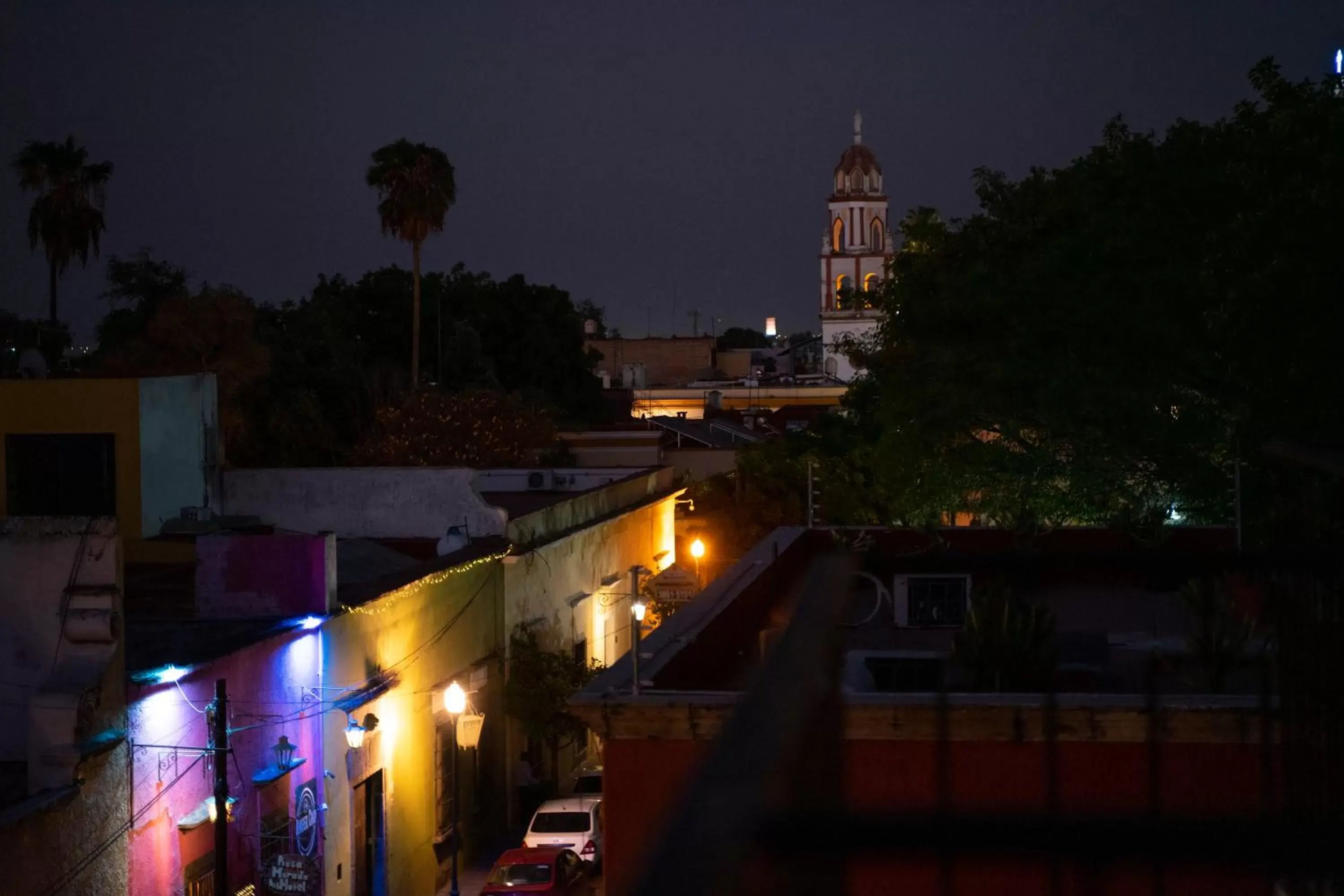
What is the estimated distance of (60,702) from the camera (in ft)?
39.5

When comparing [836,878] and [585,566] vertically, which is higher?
[836,878]

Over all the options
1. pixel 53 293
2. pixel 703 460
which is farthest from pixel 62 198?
pixel 703 460

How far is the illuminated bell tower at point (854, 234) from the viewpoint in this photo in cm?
10988

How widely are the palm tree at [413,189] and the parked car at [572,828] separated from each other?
27302 millimetres

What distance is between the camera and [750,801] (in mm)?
1584

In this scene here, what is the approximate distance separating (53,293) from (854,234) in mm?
70436

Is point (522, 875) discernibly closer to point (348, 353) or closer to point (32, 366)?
point (32, 366)

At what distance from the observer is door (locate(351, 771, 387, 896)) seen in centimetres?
1839

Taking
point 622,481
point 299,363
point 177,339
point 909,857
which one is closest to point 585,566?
point 622,481

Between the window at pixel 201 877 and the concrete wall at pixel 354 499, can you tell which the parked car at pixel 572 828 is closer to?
the concrete wall at pixel 354 499

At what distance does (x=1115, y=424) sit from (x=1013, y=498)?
3169mm

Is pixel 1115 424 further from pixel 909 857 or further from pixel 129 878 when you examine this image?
pixel 909 857

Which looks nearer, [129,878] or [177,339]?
[129,878]

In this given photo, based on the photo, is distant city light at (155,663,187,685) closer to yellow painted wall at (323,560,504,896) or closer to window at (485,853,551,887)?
yellow painted wall at (323,560,504,896)
